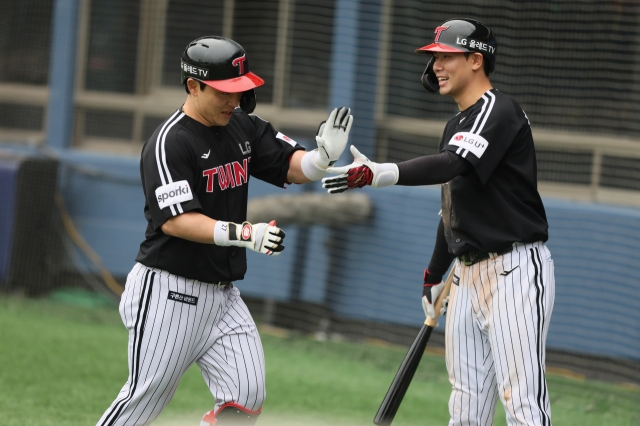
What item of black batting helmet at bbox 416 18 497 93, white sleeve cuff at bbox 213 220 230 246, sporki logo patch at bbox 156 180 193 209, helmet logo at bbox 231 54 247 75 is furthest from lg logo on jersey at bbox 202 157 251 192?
black batting helmet at bbox 416 18 497 93

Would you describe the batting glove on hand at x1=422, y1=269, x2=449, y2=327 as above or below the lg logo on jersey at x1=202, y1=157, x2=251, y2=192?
below

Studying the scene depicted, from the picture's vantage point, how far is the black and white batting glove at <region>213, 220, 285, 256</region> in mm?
3318

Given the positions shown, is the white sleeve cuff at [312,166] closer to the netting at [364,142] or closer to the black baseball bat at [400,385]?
the black baseball bat at [400,385]

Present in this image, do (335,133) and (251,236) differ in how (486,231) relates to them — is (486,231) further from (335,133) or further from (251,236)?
(251,236)

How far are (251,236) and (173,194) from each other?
1.23 feet

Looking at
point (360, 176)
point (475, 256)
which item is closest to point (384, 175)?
point (360, 176)

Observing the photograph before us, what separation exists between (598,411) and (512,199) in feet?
9.55

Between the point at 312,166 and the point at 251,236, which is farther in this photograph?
the point at 312,166

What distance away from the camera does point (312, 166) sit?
12.9ft

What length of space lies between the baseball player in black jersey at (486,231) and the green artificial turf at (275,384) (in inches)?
66.0

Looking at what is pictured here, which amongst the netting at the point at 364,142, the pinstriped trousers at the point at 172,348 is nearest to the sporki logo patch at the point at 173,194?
the pinstriped trousers at the point at 172,348

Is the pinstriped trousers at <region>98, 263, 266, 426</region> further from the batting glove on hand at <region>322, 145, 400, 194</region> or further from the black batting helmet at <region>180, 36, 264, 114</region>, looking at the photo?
the black batting helmet at <region>180, 36, 264, 114</region>

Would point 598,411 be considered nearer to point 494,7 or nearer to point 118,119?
point 494,7

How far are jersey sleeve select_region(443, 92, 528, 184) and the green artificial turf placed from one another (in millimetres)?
2398
